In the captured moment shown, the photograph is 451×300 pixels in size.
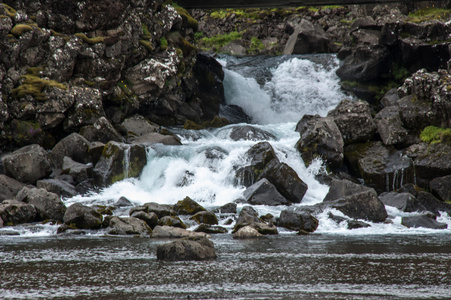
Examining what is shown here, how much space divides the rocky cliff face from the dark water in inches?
463

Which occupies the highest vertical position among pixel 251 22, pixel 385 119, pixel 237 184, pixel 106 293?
pixel 251 22

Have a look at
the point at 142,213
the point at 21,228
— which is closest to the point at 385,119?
the point at 142,213

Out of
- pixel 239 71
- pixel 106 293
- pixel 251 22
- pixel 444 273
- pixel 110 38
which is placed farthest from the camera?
pixel 251 22

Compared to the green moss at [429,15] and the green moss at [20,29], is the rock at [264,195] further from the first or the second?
the green moss at [429,15]

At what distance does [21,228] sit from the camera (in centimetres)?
1391

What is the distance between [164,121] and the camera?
28.2 m

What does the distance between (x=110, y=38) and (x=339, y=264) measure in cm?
2030

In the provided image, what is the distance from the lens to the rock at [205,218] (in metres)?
14.9

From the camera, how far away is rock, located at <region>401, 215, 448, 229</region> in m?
14.7

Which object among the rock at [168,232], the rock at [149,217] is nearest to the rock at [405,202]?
the rock at [168,232]

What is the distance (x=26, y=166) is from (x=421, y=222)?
15.1 meters

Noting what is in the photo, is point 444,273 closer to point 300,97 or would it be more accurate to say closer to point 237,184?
point 237,184

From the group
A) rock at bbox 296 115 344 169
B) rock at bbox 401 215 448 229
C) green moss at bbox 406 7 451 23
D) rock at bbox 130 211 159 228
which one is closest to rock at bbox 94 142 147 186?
rock at bbox 130 211 159 228

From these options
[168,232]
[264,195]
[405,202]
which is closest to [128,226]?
[168,232]
